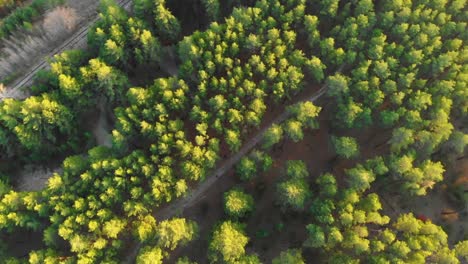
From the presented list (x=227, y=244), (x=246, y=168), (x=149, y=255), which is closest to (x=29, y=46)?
(x=149, y=255)

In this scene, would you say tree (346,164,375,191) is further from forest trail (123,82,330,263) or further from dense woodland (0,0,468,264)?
forest trail (123,82,330,263)

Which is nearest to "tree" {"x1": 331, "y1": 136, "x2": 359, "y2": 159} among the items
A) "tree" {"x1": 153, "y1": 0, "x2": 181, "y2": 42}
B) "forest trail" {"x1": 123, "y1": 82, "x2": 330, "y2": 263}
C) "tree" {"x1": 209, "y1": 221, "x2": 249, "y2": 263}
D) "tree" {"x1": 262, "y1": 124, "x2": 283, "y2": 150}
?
"tree" {"x1": 262, "y1": 124, "x2": 283, "y2": 150}

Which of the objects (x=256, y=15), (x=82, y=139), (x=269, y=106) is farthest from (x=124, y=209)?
(x=256, y=15)

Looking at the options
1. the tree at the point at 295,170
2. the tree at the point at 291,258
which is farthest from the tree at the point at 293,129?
the tree at the point at 291,258

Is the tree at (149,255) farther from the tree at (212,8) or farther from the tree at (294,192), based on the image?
the tree at (212,8)

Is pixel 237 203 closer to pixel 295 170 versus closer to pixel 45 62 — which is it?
pixel 295 170

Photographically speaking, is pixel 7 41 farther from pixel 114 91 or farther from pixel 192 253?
pixel 192 253
